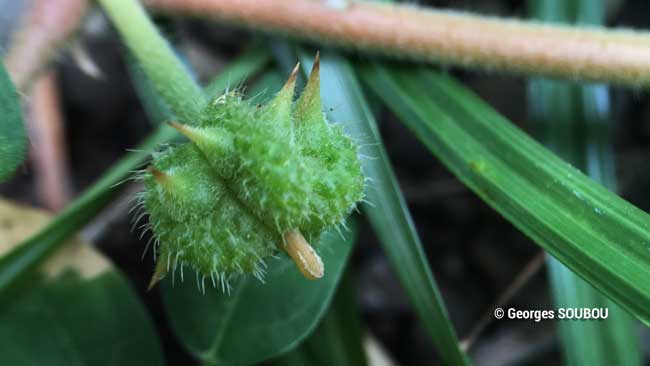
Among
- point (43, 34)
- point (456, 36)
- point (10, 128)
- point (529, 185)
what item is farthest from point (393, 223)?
point (43, 34)

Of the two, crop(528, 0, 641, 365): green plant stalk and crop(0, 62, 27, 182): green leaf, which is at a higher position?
crop(0, 62, 27, 182): green leaf

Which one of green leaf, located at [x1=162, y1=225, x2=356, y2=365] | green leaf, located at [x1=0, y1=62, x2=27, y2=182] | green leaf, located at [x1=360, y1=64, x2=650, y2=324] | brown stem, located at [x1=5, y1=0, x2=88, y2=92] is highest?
brown stem, located at [x1=5, y1=0, x2=88, y2=92]

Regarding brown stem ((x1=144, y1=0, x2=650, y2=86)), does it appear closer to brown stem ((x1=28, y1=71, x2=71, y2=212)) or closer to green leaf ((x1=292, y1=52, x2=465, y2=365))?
green leaf ((x1=292, y1=52, x2=465, y2=365))

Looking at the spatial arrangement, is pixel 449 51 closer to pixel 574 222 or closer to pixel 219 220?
pixel 574 222

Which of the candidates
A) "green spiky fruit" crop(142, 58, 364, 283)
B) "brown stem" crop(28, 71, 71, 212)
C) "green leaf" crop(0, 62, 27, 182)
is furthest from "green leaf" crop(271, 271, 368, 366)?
"brown stem" crop(28, 71, 71, 212)

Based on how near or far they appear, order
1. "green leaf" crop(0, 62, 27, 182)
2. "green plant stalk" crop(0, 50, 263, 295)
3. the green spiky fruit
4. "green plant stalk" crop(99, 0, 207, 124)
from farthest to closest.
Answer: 1. "green plant stalk" crop(0, 50, 263, 295)
2. "green plant stalk" crop(99, 0, 207, 124)
3. "green leaf" crop(0, 62, 27, 182)
4. the green spiky fruit

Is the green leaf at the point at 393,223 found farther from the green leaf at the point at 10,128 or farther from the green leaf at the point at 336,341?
the green leaf at the point at 10,128
